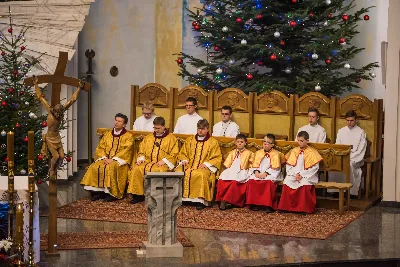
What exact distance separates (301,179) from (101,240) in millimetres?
3517

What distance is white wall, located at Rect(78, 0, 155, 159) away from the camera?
17906 millimetres

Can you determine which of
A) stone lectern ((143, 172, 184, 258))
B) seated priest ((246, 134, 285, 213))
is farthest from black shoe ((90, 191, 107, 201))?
stone lectern ((143, 172, 184, 258))

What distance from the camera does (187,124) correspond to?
1523 centimetres

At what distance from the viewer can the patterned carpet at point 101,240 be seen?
10.8m

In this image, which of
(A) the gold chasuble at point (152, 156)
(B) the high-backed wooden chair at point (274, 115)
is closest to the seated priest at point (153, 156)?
(A) the gold chasuble at point (152, 156)

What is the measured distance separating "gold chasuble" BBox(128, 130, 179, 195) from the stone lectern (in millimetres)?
3295

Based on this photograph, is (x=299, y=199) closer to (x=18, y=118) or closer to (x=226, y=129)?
(x=226, y=129)

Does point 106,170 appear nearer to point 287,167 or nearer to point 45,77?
point 287,167

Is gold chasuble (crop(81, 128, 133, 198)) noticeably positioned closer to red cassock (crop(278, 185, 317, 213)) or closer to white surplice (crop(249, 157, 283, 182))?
white surplice (crop(249, 157, 283, 182))

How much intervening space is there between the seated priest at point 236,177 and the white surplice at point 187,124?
5.16 feet

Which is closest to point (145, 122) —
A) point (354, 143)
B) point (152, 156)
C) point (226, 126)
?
point (152, 156)

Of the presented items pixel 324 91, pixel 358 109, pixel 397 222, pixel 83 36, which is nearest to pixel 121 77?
pixel 83 36

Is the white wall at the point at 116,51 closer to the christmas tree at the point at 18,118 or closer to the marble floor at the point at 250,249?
the christmas tree at the point at 18,118

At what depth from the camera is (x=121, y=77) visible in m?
18.0
